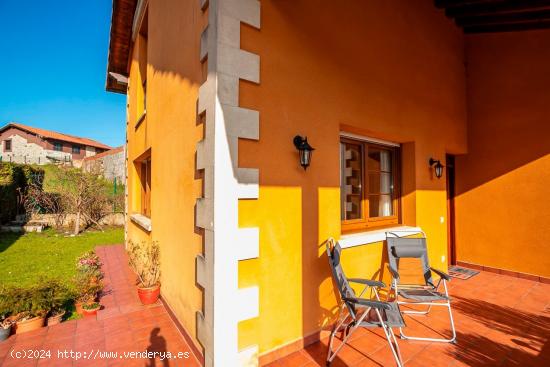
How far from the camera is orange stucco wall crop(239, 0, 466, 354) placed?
2789 mm

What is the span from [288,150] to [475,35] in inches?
243

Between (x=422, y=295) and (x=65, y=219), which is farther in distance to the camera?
(x=65, y=219)

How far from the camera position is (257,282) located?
107 inches

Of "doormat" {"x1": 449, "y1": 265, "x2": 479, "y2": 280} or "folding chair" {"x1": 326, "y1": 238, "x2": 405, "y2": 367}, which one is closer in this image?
"folding chair" {"x1": 326, "y1": 238, "x2": 405, "y2": 367}

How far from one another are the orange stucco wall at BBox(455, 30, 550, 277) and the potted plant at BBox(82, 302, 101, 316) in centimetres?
728

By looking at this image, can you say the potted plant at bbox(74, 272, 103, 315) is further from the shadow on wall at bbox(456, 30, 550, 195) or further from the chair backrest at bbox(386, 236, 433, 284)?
the shadow on wall at bbox(456, 30, 550, 195)

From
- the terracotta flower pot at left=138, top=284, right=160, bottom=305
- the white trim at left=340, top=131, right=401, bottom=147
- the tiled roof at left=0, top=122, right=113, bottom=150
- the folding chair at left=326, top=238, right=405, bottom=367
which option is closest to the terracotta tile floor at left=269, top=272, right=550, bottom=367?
the folding chair at left=326, top=238, right=405, bottom=367

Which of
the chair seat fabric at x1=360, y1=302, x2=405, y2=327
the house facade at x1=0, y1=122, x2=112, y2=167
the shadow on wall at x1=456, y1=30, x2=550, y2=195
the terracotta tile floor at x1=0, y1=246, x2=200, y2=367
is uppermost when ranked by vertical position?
the house facade at x1=0, y1=122, x2=112, y2=167

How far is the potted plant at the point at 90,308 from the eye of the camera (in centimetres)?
387

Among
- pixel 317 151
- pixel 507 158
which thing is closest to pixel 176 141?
pixel 317 151

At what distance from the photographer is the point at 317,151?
10.6ft

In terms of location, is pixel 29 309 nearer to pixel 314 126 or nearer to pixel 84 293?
pixel 84 293

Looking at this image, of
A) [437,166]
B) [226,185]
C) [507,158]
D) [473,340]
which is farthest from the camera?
[507,158]

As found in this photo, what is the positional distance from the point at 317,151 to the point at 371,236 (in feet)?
5.29
